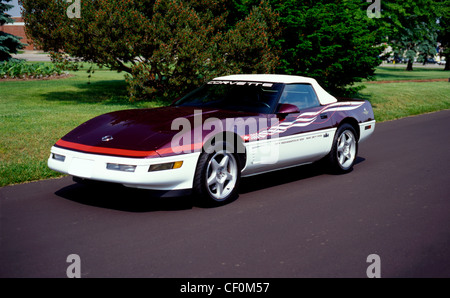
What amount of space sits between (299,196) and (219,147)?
4.33 feet

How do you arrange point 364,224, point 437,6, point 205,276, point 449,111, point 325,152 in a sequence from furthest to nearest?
point 437,6 → point 449,111 → point 325,152 → point 364,224 → point 205,276

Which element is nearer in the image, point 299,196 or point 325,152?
point 299,196

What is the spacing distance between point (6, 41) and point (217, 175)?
924 inches

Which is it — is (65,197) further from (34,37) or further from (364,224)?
(34,37)

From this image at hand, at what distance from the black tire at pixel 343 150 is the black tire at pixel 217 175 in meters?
2.04

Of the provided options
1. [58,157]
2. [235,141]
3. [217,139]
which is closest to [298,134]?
[235,141]

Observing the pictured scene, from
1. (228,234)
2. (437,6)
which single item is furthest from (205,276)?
(437,6)

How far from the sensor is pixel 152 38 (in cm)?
1383

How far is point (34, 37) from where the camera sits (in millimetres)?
14961

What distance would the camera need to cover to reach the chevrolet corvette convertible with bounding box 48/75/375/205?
5145 millimetres

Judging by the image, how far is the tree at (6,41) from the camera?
25062 millimetres

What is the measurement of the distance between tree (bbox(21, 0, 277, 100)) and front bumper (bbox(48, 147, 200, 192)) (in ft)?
28.8

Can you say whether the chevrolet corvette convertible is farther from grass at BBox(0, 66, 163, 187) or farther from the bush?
the bush

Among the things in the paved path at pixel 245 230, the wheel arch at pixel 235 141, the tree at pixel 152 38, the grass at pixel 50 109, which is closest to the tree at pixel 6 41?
the grass at pixel 50 109
